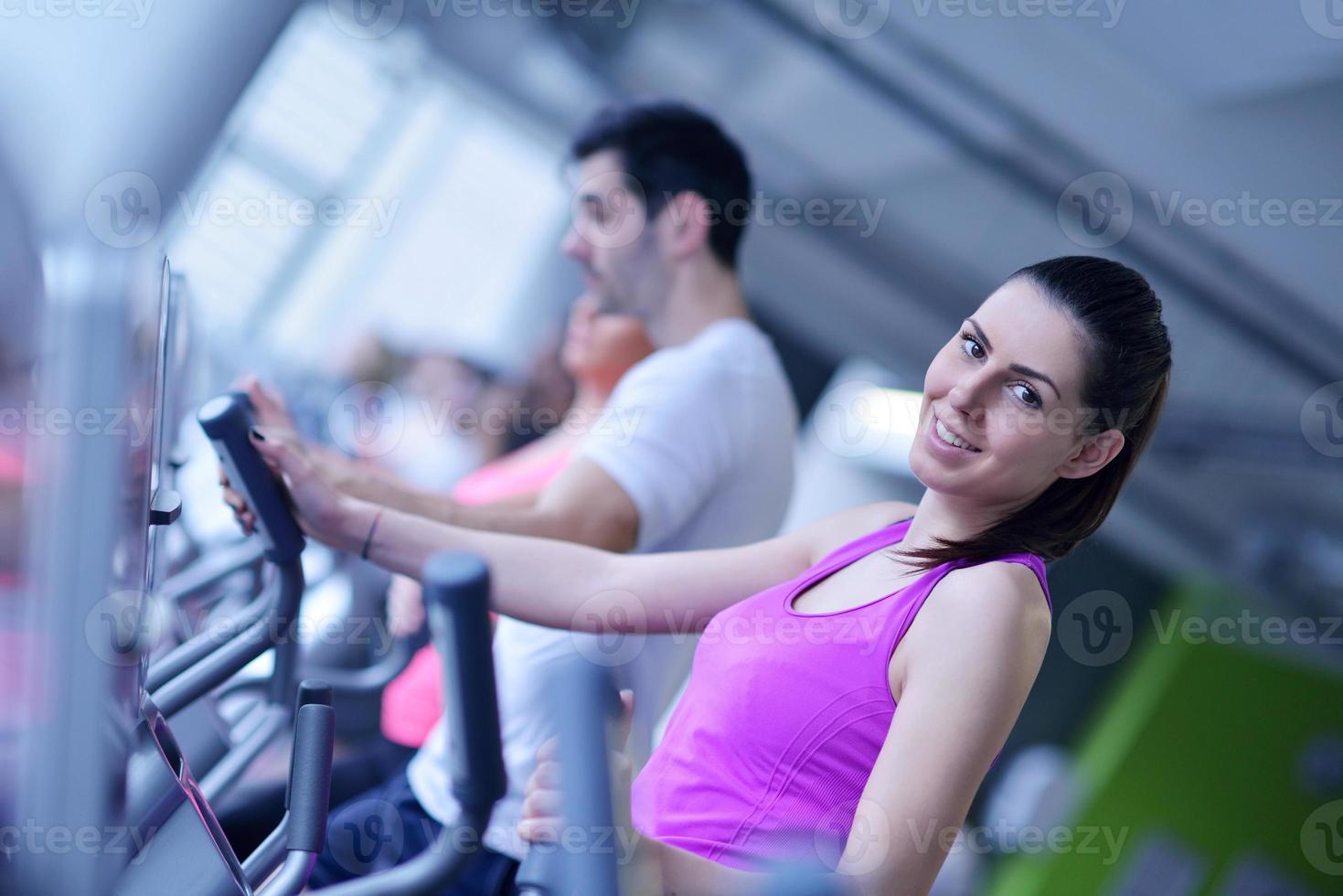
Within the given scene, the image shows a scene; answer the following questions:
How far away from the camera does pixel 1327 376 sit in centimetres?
253

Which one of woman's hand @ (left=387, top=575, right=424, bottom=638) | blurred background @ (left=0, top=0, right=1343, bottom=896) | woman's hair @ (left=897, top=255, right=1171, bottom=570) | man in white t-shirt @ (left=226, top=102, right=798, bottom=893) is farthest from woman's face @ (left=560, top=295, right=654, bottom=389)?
woman's hair @ (left=897, top=255, right=1171, bottom=570)

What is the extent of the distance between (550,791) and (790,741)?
0.23m

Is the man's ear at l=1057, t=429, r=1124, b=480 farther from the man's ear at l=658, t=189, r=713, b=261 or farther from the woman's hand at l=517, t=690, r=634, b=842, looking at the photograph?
the man's ear at l=658, t=189, r=713, b=261

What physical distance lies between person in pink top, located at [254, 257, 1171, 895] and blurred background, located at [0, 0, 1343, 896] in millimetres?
341

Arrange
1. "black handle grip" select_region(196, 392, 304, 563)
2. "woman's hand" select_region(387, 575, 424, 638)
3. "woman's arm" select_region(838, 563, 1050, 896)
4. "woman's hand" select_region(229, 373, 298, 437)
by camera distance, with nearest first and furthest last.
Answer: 1. "woman's arm" select_region(838, 563, 1050, 896)
2. "black handle grip" select_region(196, 392, 304, 563)
3. "woman's hand" select_region(229, 373, 298, 437)
4. "woman's hand" select_region(387, 575, 424, 638)

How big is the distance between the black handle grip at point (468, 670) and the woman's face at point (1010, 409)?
44 cm

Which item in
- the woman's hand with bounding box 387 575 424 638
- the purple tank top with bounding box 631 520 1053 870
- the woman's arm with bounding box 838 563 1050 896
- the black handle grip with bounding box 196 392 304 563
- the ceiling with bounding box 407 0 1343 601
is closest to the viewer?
the woman's arm with bounding box 838 563 1050 896

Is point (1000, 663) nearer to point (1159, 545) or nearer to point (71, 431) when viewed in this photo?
point (71, 431)

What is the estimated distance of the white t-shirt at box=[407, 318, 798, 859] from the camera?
4.93 feet

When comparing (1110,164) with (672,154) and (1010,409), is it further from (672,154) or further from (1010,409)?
(1010,409)

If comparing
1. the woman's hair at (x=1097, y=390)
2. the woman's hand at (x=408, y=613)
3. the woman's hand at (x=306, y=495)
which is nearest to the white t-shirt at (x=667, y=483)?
the woman's hand at (x=306, y=495)

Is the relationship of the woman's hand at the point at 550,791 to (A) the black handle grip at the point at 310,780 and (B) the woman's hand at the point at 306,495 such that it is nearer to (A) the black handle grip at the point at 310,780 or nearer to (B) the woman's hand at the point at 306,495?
(A) the black handle grip at the point at 310,780

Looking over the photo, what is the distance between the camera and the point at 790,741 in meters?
Result: 1.00

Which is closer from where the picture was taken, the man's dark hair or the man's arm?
the man's arm
